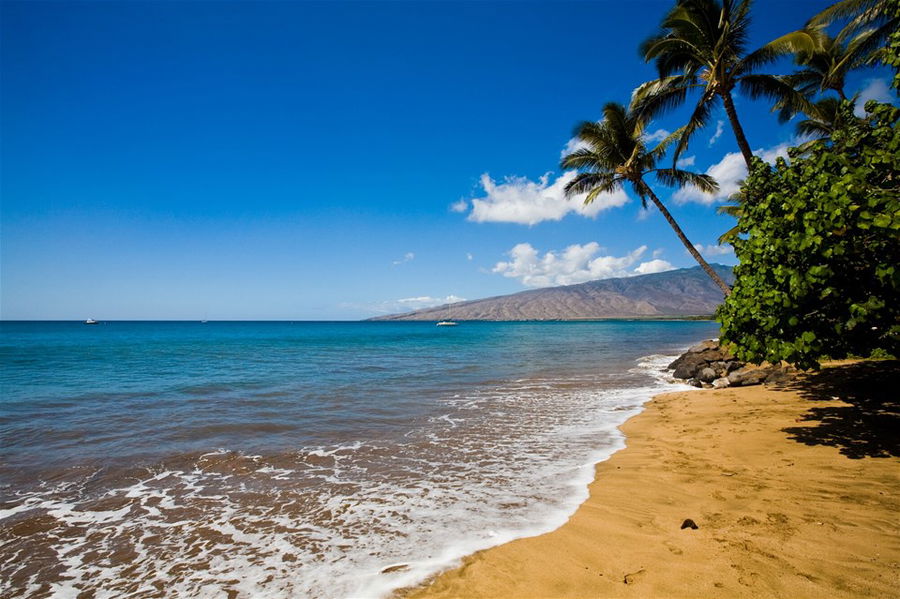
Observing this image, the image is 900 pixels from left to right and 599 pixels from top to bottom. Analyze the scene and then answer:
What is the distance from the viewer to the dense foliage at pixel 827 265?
546 centimetres

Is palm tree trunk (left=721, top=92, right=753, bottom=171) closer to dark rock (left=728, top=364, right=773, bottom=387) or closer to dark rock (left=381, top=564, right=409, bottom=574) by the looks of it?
dark rock (left=728, top=364, right=773, bottom=387)

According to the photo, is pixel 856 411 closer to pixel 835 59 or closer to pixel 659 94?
pixel 659 94

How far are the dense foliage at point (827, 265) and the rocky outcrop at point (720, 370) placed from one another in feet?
19.4

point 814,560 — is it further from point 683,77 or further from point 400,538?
point 683,77

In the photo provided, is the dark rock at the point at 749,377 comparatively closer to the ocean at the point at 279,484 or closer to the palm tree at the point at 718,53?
the ocean at the point at 279,484

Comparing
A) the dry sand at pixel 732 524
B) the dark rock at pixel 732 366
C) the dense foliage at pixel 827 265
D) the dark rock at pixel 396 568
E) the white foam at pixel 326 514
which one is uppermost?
the dense foliage at pixel 827 265

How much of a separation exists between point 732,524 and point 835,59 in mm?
25207

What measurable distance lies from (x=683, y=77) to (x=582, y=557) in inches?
771

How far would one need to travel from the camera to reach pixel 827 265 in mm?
5664

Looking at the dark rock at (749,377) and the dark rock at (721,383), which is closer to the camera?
the dark rock at (749,377)

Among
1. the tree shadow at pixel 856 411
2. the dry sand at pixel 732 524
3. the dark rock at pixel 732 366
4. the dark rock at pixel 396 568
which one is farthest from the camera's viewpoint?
the dark rock at pixel 732 366

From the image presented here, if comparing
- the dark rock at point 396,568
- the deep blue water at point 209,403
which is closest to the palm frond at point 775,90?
the deep blue water at point 209,403

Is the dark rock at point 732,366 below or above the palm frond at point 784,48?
below

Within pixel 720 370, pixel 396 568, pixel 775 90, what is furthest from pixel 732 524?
pixel 775 90
